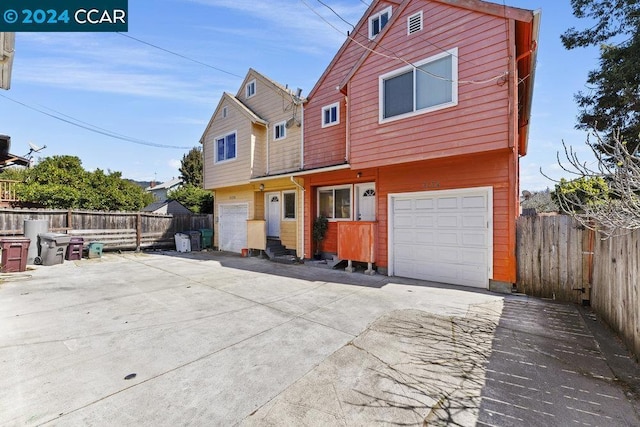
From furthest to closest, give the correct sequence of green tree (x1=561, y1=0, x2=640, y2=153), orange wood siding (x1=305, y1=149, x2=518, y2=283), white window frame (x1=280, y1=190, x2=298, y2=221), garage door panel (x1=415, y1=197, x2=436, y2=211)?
1. white window frame (x1=280, y1=190, x2=298, y2=221)
2. green tree (x1=561, y1=0, x2=640, y2=153)
3. garage door panel (x1=415, y1=197, x2=436, y2=211)
4. orange wood siding (x1=305, y1=149, x2=518, y2=283)

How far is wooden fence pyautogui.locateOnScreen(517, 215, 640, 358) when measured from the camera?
4.01 meters

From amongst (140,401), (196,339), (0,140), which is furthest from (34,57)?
(140,401)

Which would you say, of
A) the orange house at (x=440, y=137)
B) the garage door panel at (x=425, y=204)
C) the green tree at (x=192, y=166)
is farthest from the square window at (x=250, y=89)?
the green tree at (x=192, y=166)

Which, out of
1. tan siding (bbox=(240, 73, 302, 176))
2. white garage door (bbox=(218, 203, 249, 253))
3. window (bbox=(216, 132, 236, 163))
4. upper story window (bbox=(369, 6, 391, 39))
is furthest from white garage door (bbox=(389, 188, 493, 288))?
window (bbox=(216, 132, 236, 163))

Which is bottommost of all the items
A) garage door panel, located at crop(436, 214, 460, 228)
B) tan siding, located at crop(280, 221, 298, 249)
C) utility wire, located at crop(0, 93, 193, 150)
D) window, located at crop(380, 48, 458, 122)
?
tan siding, located at crop(280, 221, 298, 249)

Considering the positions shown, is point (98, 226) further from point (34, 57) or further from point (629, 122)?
point (629, 122)

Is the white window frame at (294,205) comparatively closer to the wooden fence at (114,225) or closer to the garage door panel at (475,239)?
the garage door panel at (475,239)

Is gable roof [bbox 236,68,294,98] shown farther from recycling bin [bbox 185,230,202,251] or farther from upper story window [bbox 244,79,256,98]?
recycling bin [bbox 185,230,202,251]

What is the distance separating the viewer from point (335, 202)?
10031mm

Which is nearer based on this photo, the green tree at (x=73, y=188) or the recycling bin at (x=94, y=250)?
the recycling bin at (x=94, y=250)

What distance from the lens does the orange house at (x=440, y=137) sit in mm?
5816

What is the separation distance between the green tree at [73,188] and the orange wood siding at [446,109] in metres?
17.7

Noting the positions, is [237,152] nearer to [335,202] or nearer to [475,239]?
[335,202]

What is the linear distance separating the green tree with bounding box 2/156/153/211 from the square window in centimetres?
1225
